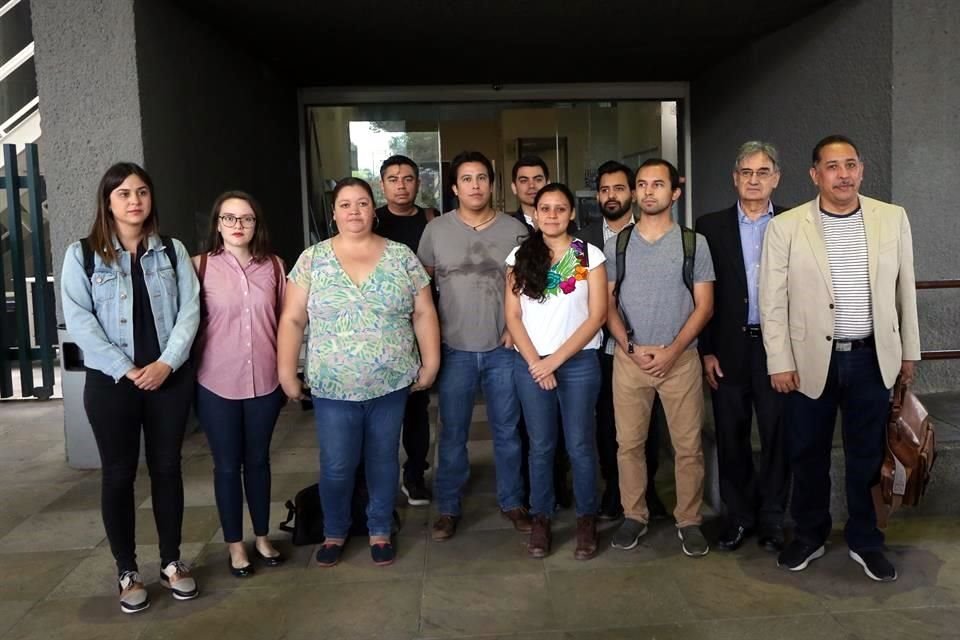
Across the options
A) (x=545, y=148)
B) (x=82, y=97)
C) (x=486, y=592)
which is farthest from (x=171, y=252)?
(x=545, y=148)

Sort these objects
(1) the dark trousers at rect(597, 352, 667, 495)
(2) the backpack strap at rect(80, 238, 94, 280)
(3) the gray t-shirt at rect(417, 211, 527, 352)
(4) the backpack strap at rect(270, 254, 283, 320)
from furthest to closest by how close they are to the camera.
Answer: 1. (1) the dark trousers at rect(597, 352, 667, 495)
2. (3) the gray t-shirt at rect(417, 211, 527, 352)
3. (4) the backpack strap at rect(270, 254, 283, 320)
4. (2) the backpack strap at rect(80, 238, 94, 280)

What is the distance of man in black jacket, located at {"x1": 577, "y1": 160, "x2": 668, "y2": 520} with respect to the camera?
3.85 m

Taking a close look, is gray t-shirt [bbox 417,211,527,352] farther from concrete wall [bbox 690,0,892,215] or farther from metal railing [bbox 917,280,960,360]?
concrete wall [bbox 690,0,892,215]

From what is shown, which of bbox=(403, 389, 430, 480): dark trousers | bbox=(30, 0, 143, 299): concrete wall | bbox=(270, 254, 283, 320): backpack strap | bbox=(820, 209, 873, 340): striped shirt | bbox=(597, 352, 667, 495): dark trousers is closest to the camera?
bbox=(820, 209, 873, 340): striped shirt

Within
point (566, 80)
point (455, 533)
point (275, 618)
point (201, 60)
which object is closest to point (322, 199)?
point (566, 80)

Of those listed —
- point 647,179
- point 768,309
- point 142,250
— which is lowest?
point 768,309

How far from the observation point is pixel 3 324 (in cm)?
696

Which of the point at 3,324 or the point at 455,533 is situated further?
the point at 3,324

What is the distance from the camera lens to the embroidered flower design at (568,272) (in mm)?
3502

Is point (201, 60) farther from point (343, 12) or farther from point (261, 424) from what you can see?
point (261, 424)

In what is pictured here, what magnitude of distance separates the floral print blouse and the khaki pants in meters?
1.06

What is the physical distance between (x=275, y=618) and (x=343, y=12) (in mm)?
4673

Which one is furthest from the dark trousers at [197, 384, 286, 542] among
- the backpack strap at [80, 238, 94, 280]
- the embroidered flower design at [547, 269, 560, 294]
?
the embroidered flower design at [547, 269, 560, 294]

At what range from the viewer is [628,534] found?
3.69 meters
